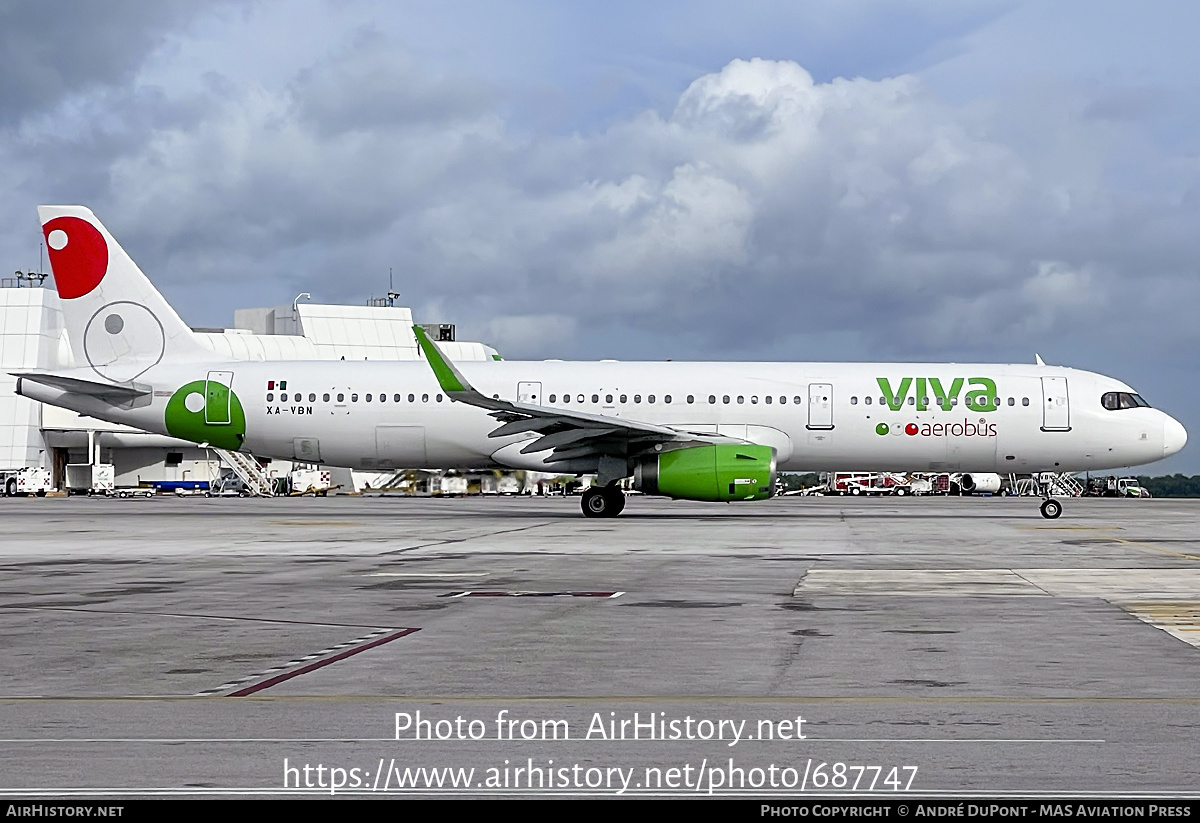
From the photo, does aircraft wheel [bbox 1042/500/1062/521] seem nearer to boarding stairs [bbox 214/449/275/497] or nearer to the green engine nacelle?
the green engine nacelle

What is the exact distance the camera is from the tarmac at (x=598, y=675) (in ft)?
20.6

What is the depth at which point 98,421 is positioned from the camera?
83.4 meters

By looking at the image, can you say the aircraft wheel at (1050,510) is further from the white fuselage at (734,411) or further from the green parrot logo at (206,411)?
the green parrot logo at (206,411)

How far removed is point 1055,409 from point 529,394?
45.6 feet

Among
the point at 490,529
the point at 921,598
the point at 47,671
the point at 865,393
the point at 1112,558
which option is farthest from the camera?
the point at 865,393

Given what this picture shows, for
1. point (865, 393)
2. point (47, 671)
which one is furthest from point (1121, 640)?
point (865, 393)

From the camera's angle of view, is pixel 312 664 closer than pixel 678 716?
No

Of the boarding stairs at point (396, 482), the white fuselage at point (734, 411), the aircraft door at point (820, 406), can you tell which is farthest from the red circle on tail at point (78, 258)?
the boarding stairs at point (396, 482)

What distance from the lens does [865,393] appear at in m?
34.8

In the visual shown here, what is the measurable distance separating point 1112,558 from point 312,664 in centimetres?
1475

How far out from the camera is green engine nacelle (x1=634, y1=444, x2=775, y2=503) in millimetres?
31422

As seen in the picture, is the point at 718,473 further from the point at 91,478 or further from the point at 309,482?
the point at 91,478

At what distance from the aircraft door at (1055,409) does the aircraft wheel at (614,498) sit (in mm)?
11297
